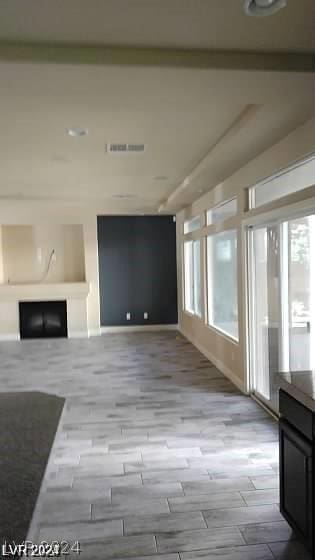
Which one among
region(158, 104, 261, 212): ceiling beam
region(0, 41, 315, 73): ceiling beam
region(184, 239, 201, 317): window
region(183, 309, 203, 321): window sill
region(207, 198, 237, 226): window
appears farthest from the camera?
region(184, 239, 201, 317): window

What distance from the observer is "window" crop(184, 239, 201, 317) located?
8141mm

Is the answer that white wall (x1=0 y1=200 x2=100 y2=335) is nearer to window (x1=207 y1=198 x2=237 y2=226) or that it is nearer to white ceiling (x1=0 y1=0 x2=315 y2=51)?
window (x1=207 y1=198 x2=237 y2=226)

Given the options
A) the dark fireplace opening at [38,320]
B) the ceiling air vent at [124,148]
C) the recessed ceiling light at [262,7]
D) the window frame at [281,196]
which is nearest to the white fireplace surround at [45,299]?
the dark fireplace opening at [38,320]

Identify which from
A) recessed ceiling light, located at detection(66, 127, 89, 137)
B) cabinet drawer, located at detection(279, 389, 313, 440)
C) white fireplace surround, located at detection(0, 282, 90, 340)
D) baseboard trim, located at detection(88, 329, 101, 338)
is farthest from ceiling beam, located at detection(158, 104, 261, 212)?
baseboard trim, located at detection(88, 329, 101, 338)

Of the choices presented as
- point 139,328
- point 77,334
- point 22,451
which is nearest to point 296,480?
point 22,451

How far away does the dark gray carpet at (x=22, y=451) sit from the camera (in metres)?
2.58

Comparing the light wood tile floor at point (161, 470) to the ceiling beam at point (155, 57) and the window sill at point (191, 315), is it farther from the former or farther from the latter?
the ceiling beam at point (155, 57)

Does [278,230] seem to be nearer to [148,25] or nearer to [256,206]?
[256,206]

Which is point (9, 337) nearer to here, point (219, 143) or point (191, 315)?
point (191, 315)

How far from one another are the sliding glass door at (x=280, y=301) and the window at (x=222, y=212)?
837 millimetres

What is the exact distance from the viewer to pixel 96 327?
952cm

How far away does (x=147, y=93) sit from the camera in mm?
2680

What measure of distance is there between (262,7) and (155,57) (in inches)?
24.2

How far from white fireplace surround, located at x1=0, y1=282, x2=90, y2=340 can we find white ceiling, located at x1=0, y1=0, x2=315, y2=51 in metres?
7.31
